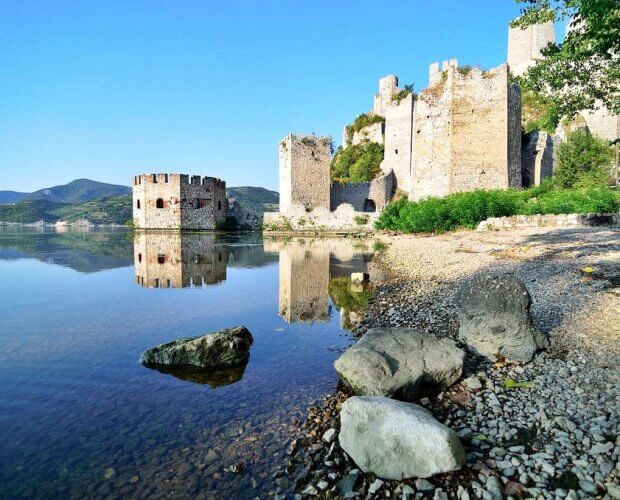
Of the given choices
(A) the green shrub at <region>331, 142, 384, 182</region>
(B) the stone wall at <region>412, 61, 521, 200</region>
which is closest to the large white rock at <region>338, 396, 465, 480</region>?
(B) the stone wall at <region>412, 61, 521, 200</region>

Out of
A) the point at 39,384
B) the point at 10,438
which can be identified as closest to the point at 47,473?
the point at 10,438

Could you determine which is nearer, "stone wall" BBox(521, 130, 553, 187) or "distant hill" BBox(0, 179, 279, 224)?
"stone wall" BBox(521, 130, 553, 187)

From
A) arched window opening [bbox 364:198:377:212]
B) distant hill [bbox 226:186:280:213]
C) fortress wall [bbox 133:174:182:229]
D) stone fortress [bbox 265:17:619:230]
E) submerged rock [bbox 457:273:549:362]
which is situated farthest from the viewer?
distant hill [bbox 226:186:280:213]

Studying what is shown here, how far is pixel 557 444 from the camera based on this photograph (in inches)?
125

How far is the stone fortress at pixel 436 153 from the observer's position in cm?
2938

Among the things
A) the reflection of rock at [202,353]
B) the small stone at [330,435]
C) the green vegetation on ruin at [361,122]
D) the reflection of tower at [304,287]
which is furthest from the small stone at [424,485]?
the green vegetation on ruin at [361,122]

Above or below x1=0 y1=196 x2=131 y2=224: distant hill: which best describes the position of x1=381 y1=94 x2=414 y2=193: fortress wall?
above

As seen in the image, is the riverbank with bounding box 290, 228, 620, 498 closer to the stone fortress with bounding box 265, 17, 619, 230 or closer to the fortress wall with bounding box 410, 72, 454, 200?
the stone fortress with bounding box 265, 17, 619, 230

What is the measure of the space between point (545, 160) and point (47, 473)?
→ 38.4 m

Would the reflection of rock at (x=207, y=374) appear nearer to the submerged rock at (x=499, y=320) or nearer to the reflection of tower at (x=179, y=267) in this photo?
the submerged rock at (x=499, y=320)

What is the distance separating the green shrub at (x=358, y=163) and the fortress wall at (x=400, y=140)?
2.58 m

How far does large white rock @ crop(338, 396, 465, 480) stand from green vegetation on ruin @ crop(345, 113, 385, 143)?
4485 cm

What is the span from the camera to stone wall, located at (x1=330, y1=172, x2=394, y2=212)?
126ft

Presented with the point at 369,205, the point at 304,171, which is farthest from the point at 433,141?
the point at 304,171
